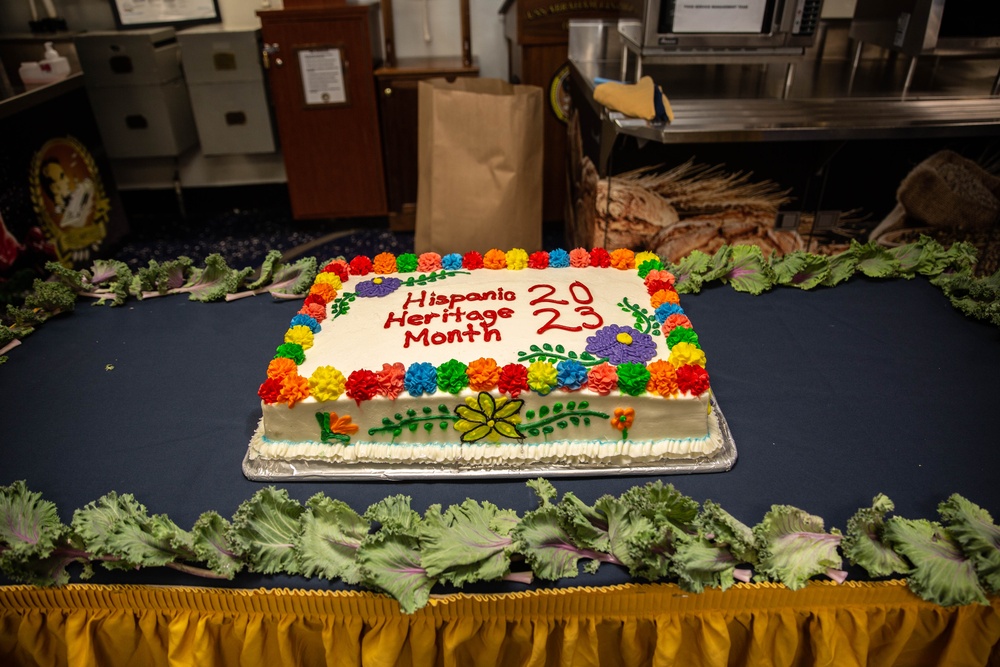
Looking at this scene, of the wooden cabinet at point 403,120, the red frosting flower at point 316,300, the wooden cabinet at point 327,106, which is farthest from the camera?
the wooden cabinet at point 403,120

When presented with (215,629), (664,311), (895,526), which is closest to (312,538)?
(215,629)

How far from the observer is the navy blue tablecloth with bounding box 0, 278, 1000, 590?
141 centimetres

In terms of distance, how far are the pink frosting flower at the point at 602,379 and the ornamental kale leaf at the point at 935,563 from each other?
22.3 inches

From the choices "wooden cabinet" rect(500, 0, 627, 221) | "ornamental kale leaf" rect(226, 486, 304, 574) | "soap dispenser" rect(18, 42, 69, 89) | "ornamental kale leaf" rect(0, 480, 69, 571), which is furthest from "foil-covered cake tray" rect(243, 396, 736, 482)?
"soap dispenser" rect(18, 42, 69, 89)

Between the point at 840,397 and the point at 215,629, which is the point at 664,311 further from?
the point at 215,629

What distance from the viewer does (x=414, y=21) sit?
379cm

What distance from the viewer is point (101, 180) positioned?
3.60m

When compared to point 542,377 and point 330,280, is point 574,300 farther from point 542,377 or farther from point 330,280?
point 330,280

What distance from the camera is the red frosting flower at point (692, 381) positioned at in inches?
55.4

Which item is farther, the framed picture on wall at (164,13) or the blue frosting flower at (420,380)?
the framed picture on wall at (164,13)

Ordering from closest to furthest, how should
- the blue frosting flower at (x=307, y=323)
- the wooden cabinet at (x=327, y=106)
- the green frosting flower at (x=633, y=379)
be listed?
1. the green frosting flower at (x=633, y=379)
2. the blue frosting flower at (x=307, y=323)
3. the wooden cabinet at (x=327, y=106)

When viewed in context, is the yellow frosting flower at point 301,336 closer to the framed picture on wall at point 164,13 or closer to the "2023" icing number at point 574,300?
the "2023" icing number at point 574,300

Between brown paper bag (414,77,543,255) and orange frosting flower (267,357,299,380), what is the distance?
1408 millimetres

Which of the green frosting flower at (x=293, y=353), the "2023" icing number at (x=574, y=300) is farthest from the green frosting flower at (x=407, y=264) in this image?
the green frosting flower at (x=293, y=353)
